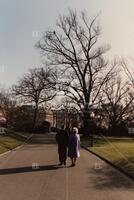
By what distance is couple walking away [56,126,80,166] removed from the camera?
20703 millimetres

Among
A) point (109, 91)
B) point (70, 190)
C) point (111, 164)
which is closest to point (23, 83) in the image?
point (109, 91)

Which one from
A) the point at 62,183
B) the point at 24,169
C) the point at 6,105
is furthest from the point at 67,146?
the point at 6,105

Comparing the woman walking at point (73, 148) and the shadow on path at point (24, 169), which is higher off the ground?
the woman walking at point (73, 148)

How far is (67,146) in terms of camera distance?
69.3 ft

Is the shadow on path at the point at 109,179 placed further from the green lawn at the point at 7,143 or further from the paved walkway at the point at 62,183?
the green lawn at the point at 7,143

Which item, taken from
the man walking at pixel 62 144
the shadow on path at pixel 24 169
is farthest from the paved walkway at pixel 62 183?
the man walking at pixel 62 144

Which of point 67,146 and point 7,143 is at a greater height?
point 7,143

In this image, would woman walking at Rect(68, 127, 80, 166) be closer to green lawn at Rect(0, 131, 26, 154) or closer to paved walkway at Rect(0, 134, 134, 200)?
paved walkway at Rect(0, 134, 134, 200)

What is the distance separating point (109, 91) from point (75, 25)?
82.4 ft

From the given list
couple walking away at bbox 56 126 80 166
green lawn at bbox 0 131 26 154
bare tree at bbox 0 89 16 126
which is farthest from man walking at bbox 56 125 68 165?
bare tree at bbox 0 89 16 126

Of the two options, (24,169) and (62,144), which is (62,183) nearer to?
(24,169)

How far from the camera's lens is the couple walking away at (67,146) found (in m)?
20.7

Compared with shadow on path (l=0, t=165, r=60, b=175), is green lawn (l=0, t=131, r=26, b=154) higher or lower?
higher

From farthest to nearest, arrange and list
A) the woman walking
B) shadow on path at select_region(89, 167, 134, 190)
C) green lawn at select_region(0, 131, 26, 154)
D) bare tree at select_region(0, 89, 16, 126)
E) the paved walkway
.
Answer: bare tree at select_region(0, 89, 16, 126) → green lawn at select_region(0, 131, 26, 154) → the woman walking → shadow on path at select_region(89, 167, 134, 190) → the paved walkway
